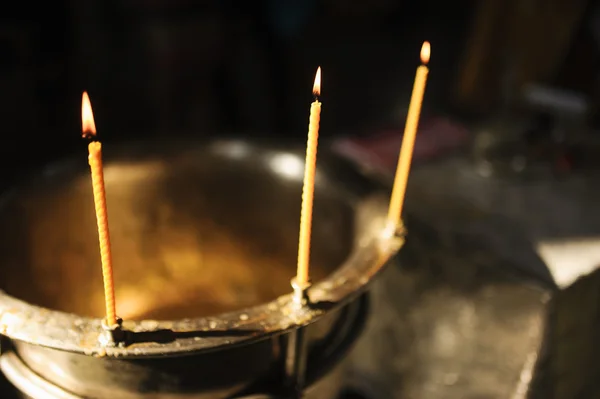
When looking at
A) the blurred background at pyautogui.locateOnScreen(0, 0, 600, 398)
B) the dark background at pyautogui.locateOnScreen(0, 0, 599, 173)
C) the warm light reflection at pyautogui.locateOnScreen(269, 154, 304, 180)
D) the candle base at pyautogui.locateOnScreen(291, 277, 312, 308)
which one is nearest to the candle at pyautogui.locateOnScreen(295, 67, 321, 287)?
the candle base at pyautogui.locateOnScreen(291, 277, 312, 308)

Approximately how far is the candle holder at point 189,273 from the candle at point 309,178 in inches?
2.3

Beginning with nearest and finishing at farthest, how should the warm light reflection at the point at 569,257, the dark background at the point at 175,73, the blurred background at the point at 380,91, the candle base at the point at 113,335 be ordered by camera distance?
the candle base at the point at 113,335
the warm light reflection at the point at 569,257
the blurred background at the point at 380,91
the dark background at the point at 175,73

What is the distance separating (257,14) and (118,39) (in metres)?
0.71

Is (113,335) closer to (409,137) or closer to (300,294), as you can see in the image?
(300,294)

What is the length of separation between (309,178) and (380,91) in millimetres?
2641

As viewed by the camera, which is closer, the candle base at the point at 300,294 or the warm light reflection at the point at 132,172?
the candle base at the point at 300,294

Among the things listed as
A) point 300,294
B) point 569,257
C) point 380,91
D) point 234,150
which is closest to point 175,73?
point 380,91

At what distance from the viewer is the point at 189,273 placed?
4.40 ft

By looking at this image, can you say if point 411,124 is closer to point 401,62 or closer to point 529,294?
point 529,294

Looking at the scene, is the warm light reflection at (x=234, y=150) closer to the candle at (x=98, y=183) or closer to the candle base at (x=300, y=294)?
the candle base at (x=300, y=294)

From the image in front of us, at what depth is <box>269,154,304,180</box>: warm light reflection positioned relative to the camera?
123cm

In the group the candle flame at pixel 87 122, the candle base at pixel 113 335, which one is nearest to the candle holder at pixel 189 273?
the candle base at pixel 113 335

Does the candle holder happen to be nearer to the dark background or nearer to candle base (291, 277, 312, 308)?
candle base (291, 277, 312, 308)

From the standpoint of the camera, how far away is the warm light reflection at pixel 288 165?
4.03 feet
